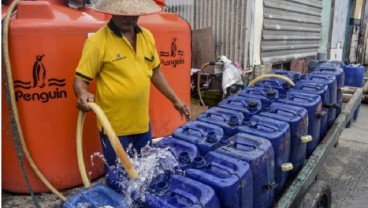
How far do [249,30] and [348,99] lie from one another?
2.08 metres

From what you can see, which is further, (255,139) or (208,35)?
(208,35)

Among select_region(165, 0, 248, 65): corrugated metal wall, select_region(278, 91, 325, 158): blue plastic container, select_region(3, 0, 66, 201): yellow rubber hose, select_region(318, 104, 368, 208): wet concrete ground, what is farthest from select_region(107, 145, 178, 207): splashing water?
select_region(165, 0, 248, 65): corrugated metal wall

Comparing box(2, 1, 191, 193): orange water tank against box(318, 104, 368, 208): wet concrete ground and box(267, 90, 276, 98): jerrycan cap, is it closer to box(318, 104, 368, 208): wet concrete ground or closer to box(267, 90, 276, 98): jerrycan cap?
box(267, 90, 276, 98): jerrycan cap

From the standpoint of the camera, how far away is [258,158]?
1.93m

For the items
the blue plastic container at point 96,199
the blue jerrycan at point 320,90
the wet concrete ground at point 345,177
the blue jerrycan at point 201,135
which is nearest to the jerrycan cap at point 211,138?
the blue jerrycan at point 201,135

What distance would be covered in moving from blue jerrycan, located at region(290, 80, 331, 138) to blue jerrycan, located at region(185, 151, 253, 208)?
1459 mm

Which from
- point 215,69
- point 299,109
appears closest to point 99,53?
point 299,109

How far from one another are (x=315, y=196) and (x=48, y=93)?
1943mm

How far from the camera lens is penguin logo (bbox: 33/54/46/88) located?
89.6 inches

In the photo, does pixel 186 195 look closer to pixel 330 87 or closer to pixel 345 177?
pixel 330 87

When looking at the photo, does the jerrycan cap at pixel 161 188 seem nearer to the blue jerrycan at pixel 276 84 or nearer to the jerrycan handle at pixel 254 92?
the jerrycan handle at pixel 254 92

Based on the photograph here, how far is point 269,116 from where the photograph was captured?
2.47m

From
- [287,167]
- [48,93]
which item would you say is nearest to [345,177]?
[287,167]

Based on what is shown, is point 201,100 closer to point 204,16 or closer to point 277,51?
point 204,16
